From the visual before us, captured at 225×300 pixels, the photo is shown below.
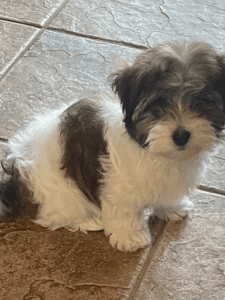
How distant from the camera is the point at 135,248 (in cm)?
244

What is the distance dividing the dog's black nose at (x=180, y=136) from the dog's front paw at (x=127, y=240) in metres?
0.76

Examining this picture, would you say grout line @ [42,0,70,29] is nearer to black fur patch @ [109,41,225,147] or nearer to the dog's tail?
the dog's tail

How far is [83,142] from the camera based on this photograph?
7.24 feet

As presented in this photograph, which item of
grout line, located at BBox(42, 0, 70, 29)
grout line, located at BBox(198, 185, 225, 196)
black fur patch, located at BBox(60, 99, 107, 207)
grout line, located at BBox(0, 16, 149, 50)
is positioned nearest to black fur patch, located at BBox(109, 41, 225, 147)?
black fur patch, located at BBox(60, 99, 107, 207)

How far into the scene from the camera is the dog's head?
1824mm

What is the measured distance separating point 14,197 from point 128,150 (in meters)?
0.70

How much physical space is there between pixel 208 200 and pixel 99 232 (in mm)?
705

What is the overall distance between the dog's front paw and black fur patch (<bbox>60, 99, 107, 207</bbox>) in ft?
0.96

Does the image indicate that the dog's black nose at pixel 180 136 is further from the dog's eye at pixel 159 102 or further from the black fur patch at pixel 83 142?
the black fur patch at pixel 83 142

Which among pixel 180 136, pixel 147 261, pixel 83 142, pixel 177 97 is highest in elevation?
pixel 177 97

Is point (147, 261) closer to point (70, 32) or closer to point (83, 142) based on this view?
point (83, 142)

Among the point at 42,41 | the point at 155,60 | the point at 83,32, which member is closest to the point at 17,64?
the point at 42,41

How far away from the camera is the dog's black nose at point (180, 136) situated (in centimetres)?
184

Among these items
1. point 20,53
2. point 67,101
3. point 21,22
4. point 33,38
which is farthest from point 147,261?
point 21,22
